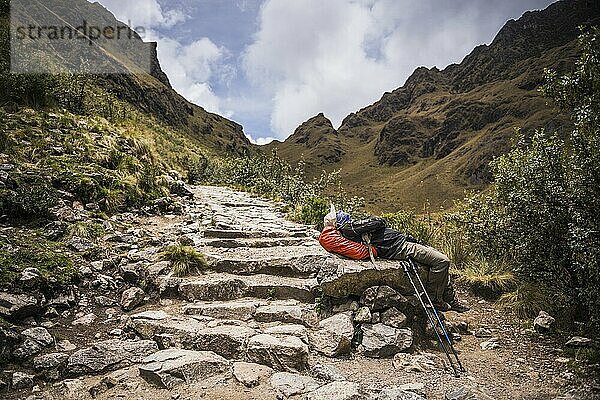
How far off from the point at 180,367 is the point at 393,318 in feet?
9.93

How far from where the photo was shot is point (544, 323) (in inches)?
218

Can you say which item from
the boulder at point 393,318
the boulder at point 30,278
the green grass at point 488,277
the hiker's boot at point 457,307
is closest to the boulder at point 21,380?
the boulder at point 30,278

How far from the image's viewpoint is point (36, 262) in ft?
17.9

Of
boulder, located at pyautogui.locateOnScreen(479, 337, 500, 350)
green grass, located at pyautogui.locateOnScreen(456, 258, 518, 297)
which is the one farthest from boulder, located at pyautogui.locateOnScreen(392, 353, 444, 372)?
green grass, located at pyautogui.locateOnScreen(456, 258, 518, 297)

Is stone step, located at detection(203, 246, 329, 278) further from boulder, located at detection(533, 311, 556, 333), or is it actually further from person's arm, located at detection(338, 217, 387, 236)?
boulder, located at detection(533, 311, 556, 333)

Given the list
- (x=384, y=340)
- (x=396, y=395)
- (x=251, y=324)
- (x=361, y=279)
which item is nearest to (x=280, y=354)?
(x=251, y=324)

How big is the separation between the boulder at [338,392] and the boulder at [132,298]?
343cm

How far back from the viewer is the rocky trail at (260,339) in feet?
12.8

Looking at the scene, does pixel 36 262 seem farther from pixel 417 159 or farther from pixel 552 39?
pixel 552 39

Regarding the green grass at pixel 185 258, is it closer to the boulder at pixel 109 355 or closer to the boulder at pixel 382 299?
the boulder at pixel 109 355

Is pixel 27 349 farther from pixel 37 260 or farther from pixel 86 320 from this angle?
pixel 37 260

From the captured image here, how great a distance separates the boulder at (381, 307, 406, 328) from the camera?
5273 millimetres

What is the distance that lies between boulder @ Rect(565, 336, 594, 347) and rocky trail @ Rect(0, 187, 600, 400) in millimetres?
183

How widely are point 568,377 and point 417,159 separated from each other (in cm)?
14487
